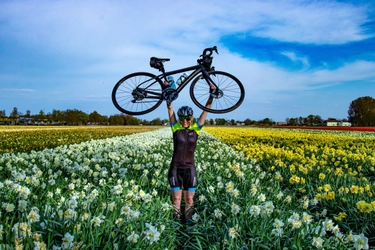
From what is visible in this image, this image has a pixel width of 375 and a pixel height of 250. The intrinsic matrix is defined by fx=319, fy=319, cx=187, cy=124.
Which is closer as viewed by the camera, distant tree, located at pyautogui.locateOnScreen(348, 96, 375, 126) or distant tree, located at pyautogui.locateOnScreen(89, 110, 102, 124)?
distant tree, located at pyautogui.locateOnScreen(348, 96, 375, 126)

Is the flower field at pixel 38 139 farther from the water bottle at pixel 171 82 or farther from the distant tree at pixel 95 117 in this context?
the distant tree at pixel 95 117

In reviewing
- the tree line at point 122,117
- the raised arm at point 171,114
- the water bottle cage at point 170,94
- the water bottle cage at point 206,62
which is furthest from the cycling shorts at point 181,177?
the tree line at point 122,117

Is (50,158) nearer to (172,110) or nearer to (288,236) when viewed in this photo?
(172,110)

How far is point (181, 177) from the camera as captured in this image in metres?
5.14

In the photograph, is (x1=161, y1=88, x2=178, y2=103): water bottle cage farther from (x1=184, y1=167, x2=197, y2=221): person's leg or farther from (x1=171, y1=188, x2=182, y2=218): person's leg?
(x1=171, y1=188, x2=182, y2=218): person's leg

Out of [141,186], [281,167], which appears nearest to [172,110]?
[141,186]

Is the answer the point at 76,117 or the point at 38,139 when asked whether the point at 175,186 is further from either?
the point at 76,117

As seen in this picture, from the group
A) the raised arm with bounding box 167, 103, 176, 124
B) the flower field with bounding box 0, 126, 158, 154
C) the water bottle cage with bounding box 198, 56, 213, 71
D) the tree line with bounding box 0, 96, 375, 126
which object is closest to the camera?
the water bottle cage with bounding box 198, 56, 213, 71

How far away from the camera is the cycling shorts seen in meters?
5.09

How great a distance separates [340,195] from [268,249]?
2425 millimetres

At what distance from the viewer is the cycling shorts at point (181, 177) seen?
5.09m

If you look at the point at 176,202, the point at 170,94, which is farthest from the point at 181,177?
the point at 170,94

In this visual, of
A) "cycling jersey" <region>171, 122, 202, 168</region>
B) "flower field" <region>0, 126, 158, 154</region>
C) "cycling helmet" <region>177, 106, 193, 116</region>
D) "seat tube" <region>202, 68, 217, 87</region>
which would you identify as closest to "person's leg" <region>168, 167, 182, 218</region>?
"cycling jersey" <region>171, 122, 202, 168</region>

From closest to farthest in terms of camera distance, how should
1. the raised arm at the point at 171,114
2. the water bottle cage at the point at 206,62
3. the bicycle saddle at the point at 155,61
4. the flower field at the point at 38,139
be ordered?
the water bottle cage at the point at 206,62 < the bicycle saddle at the point at 155,61 < the raised arm at the point at 171,114 < the flower field at the point at 38,139
